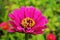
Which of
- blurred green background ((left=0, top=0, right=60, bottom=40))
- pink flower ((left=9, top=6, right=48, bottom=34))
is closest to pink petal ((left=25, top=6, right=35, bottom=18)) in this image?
pink flower ((left=9, top=6, right=48, bottom=34))

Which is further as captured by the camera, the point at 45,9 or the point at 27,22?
the point at 45,9

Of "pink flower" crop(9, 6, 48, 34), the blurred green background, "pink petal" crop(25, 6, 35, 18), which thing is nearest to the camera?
"pink flower" crop(9, 6, 48, 34)

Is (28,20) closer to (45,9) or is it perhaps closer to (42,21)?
(42,21)

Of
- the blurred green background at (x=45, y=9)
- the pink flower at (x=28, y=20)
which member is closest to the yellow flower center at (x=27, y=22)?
the pink flower at (x=28, y=20)

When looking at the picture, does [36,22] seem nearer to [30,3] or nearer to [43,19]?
[43,19]

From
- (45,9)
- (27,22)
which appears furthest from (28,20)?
(45,9)

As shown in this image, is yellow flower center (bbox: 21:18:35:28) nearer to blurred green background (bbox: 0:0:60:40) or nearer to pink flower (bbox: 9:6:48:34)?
pink flower (bbox: 9:6:48:34)

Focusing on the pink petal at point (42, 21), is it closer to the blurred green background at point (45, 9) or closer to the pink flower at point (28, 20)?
the pink flower at point (28, 20)
